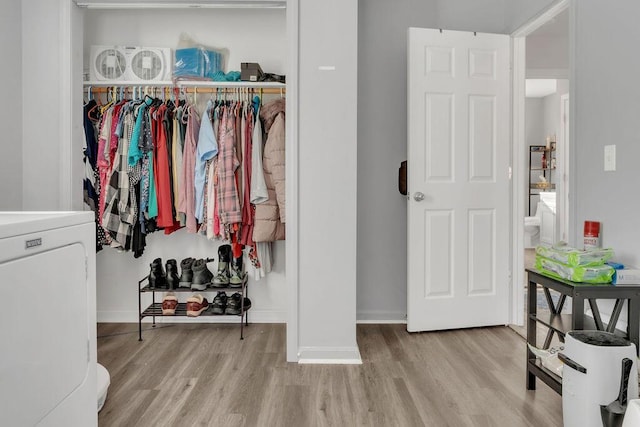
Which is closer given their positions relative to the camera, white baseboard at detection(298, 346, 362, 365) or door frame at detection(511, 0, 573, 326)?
white baseboard at detection(298, 346, 362, 365)

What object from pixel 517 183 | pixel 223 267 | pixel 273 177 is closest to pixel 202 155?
pixel 273 177

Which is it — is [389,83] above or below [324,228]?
above

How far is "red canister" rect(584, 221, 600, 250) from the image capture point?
2080 millimetres

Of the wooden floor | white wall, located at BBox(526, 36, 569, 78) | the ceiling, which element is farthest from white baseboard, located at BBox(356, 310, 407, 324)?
the ceiling

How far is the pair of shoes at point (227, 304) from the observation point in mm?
3135

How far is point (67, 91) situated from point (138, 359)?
163cm

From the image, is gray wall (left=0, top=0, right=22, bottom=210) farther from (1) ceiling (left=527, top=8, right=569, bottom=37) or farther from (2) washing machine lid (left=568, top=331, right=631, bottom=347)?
(1) ceiling (left=527, top=8, right=569, bottom=37)

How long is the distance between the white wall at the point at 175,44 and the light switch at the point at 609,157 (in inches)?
84.8

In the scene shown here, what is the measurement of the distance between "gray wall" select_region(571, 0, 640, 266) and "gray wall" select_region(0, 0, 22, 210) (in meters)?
3.07

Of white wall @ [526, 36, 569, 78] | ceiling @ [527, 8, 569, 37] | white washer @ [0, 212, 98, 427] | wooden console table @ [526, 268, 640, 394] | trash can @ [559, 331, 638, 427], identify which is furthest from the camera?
white wall @ [526, 36, 569, 78]

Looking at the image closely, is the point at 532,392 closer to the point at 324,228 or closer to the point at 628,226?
the point at 628,226

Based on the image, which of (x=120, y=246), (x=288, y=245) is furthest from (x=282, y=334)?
(x=120, y=246)

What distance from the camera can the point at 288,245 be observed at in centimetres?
262

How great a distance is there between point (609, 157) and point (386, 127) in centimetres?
156
